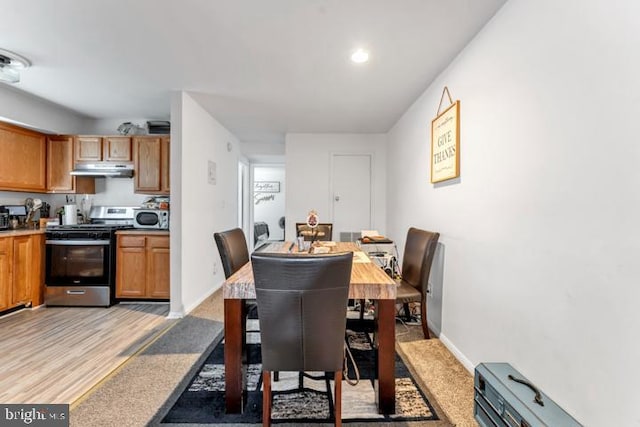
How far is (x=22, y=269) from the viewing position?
3.25m

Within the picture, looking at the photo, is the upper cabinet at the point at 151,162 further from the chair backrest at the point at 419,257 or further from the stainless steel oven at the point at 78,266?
the chair backrest at the point at 419,257

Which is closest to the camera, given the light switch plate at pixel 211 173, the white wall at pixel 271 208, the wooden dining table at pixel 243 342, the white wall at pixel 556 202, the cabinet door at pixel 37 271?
the white wall at pixel 556 202

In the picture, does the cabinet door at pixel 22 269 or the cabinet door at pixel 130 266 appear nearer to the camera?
the cabinet door at pixel 22 269

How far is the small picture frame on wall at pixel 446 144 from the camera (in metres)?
2.34

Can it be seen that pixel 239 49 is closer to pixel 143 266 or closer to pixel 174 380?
pixel 174 380

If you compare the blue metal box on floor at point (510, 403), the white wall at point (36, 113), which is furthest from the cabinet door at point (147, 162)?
the blue metal box on floor at point (510, 403)

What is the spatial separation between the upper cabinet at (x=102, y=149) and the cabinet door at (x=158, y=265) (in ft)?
3.71

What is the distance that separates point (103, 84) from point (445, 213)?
347 centimetres

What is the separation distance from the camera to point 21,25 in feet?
6.65

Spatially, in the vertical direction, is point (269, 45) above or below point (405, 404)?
above

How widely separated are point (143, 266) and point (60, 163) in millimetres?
1748

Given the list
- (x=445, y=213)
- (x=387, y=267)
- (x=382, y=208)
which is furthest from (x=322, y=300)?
(x=382, y=208)

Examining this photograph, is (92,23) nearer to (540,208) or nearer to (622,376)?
(540,208)
